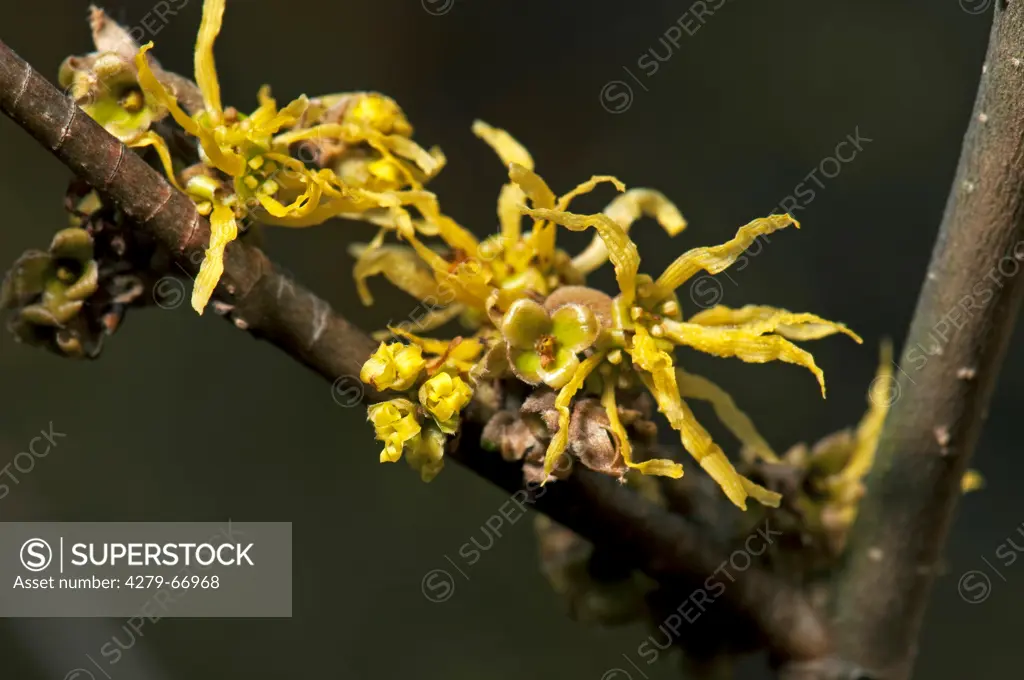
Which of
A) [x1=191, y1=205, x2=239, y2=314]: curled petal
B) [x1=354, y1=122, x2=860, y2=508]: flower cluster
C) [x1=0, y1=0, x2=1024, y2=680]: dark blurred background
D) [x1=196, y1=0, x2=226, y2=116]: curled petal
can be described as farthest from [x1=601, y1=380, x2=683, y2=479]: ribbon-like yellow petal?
[x1=0, y1=0, x2=1024, y2=680]: dark blurred background

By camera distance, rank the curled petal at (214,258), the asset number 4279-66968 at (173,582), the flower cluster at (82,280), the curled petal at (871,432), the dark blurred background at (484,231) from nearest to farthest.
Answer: the curled petal at (214,258), the flower cluster at (82,280), the curled petal at (871,432), the asset number 4279-66968 at (173,582), the dark blurred background at (484,231)

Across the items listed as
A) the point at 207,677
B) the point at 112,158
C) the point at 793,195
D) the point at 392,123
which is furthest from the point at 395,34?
the point at 112,158

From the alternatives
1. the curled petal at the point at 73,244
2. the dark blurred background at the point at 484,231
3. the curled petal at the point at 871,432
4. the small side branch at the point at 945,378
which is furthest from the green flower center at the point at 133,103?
the dark blurred background at the point at 484,231

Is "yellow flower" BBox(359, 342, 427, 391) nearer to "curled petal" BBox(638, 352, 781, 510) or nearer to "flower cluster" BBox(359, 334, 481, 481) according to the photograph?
"flower cluster" BBox(359, 334, 481, 481)

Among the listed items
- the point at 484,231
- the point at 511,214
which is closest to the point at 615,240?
the point at 511,214

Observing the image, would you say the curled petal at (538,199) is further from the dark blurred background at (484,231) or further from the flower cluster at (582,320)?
the dark blurred background at (484,231)

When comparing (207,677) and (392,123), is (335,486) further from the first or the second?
(392,123)
